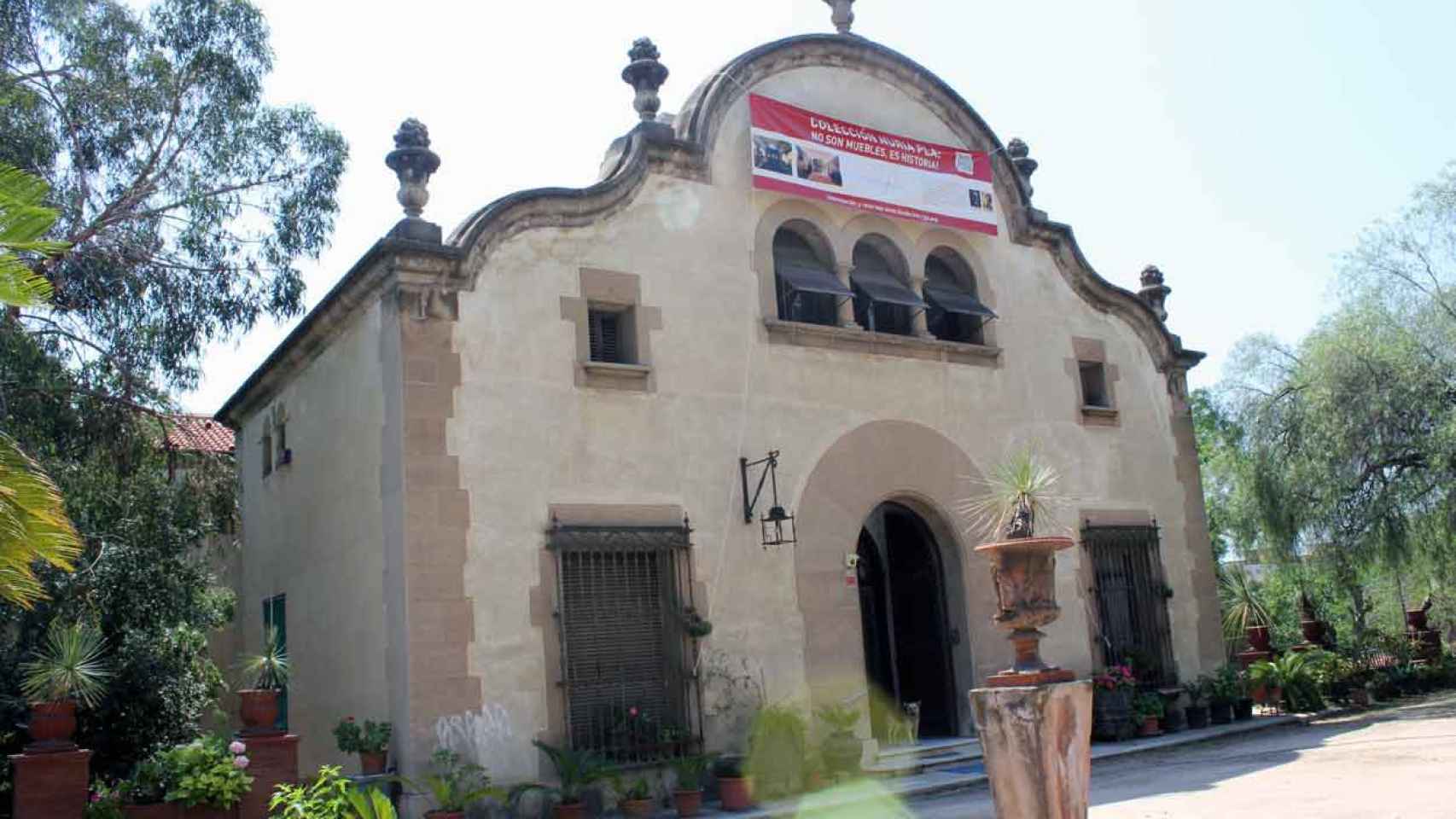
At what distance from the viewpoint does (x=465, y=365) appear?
1246 cm

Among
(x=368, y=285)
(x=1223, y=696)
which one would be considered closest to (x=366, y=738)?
(x=368, y=285)

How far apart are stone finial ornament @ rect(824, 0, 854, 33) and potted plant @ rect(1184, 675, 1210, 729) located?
10.4 meters

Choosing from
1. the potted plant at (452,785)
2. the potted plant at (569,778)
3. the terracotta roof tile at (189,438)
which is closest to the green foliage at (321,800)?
the potted plant at (452,785)

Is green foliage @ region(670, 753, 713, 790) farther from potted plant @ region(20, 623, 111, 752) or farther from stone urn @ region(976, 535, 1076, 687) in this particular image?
potted plant @ region(20, 623, 111, 752)

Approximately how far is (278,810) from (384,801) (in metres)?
2.75

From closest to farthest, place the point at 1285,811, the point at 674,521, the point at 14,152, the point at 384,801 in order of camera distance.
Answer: the point at 384,801 → the point at 1285,811 → the point at 674,521 → the point at 14,152

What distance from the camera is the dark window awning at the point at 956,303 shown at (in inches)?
651

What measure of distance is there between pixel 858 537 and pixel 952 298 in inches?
152

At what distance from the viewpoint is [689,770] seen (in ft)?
39.7

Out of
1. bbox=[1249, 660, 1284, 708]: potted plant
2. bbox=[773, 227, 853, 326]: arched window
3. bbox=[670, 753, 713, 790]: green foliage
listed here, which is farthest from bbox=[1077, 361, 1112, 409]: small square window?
bbox=[670, 753, 713, 790]: green foliage

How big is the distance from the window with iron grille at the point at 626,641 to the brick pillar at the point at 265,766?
259cm

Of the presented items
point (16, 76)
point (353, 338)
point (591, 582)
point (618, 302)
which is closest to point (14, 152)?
point (16, 76)

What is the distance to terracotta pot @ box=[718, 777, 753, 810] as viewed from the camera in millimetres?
12250

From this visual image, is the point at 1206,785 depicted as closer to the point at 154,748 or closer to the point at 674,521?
the point at 674,521
